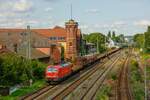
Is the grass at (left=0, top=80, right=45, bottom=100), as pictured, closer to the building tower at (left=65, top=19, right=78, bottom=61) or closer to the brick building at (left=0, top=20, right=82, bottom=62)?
the brick building at (left=0, top=20, right=82, bottom=62)

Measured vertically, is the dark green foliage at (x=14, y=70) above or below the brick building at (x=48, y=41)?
below

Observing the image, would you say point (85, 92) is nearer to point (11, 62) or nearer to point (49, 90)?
point (49, 90)

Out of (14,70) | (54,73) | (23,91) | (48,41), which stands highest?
(48,41)

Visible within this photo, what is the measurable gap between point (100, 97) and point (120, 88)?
10009 millimetres

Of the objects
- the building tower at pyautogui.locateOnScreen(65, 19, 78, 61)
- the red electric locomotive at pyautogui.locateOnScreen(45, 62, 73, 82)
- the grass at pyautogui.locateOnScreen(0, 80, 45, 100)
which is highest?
the building tower at pyautogui.locateOnScreen(65, 19, 78, 61)

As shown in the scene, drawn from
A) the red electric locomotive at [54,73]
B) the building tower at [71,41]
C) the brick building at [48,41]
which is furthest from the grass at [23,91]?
the building tower at [71,41]

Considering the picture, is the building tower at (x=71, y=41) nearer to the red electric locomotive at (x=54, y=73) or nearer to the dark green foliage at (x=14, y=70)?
the dark green foliage at (x=14, y=70)

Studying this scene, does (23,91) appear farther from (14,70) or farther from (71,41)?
(71,41)

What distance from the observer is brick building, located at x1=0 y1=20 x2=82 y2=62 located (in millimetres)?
75312

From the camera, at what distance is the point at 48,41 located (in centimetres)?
8994

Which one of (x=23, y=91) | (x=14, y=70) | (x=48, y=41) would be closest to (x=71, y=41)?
(x=48, y=41)

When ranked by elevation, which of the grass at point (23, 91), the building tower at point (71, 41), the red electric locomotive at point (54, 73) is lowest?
the grass at point (23, 91)

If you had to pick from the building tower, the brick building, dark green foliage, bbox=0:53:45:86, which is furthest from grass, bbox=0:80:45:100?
the building tower

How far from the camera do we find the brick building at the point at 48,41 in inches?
2965
